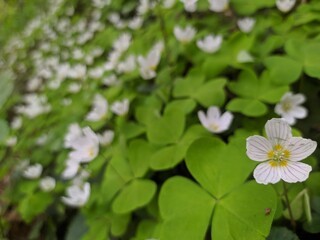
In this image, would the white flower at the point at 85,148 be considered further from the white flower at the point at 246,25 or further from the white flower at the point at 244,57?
the white flower at the point at 246,25

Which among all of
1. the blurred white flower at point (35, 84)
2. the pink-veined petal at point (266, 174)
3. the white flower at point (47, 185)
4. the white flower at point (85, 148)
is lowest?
the blurred white flower at point (35, 84)

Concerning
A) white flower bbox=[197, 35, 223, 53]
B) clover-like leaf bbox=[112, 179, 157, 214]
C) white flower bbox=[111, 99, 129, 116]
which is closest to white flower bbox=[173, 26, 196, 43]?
white flower bbox=[197, 35, 223, 53]

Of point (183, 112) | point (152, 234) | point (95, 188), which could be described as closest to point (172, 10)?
point (183, 112)

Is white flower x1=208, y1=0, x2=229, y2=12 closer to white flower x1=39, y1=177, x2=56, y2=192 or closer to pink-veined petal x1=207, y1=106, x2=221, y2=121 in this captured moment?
pink-veined petal x1=207, y1=106, x2=221, y2=121

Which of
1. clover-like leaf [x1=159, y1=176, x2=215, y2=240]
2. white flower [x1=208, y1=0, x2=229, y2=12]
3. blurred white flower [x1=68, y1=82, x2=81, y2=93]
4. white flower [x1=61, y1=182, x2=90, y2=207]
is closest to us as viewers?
clover-like leaf [x1=159, y1=176, x2=215, y2=240]

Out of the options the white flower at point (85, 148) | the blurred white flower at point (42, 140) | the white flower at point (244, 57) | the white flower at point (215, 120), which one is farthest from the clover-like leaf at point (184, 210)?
the blurred white flower at point (42, 140)

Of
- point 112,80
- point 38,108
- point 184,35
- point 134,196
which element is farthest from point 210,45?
point 38,108

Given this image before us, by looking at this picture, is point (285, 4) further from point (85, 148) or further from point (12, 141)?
point (12, 141)
